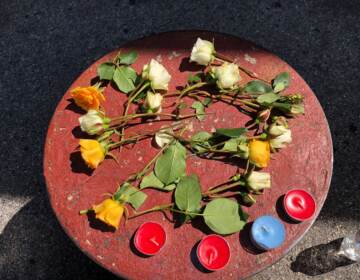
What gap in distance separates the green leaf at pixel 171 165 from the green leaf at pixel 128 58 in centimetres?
37

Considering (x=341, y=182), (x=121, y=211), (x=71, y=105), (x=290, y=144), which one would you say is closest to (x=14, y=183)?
(x=71, y=105)

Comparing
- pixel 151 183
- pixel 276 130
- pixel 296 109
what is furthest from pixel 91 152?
pixel 296 109

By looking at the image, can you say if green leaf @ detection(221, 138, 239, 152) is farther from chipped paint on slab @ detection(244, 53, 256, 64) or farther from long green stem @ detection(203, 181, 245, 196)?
chipped paint on slab @ detection(244, 53, 256, 64)

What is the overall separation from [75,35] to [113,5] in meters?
0.30

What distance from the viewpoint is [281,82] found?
1365mm

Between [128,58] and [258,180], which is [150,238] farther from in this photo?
[128,58]

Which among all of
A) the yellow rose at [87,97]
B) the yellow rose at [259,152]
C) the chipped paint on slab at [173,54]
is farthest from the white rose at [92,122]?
the yellow rose at [259,152]

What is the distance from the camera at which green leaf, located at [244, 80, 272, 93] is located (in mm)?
1347

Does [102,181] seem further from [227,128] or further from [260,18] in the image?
[260,18]

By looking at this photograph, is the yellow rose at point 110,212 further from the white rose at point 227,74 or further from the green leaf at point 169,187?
the white rose at point 227,74

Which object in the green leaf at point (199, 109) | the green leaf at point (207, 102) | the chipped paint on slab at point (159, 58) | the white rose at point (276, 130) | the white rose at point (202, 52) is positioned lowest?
the green leaf at point (199, 109)

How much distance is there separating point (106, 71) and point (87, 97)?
0.17 m

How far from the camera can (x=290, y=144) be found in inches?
51.2

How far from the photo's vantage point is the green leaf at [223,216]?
1.17 m
